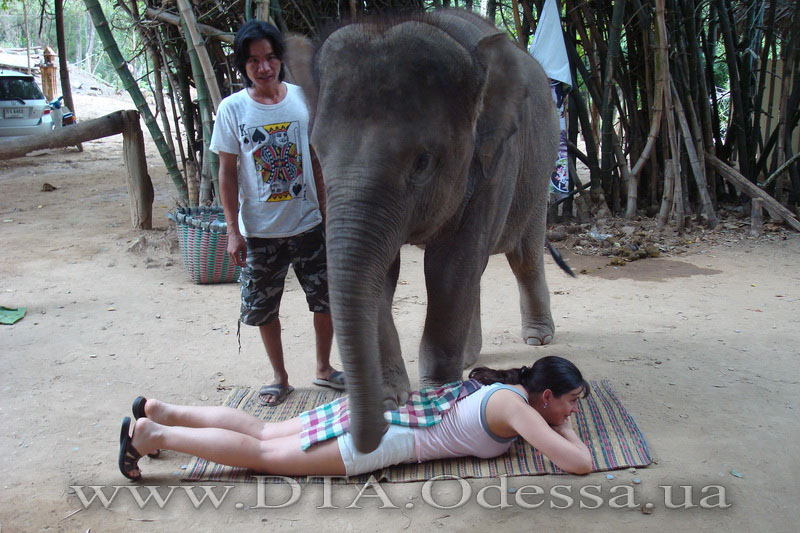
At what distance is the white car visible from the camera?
1462cm

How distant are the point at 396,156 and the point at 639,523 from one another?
1653 millimetres

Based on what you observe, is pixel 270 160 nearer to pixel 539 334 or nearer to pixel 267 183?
pixel 267 183

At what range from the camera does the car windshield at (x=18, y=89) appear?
1486 cm

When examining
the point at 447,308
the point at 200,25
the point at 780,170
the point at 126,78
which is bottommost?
the point at 447,308

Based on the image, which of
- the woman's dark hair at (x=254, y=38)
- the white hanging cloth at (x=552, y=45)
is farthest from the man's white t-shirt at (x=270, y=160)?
the white hanging cloth at (x=552, y=45)

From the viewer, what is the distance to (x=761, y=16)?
836 centimetres

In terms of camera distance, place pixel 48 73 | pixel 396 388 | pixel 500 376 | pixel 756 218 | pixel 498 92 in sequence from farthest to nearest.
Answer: pixel 48 73 → pixel 756 218 → pixel 396 388 → pixel 500 376 → pixel 498 92

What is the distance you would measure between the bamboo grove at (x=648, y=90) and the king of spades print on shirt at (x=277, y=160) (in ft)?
11.9

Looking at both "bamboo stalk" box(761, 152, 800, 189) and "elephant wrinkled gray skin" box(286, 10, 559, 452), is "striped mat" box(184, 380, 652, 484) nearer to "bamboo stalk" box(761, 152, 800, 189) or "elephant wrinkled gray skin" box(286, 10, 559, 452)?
"elephant wrinkled gray skin" box(286, 10, 559, 452)

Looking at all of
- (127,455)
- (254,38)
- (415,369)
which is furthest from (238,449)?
(254,38)

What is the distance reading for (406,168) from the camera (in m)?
2.55

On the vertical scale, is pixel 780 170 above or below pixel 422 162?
below

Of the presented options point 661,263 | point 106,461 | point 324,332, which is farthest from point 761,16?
point 106,461

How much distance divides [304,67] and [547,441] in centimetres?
190
